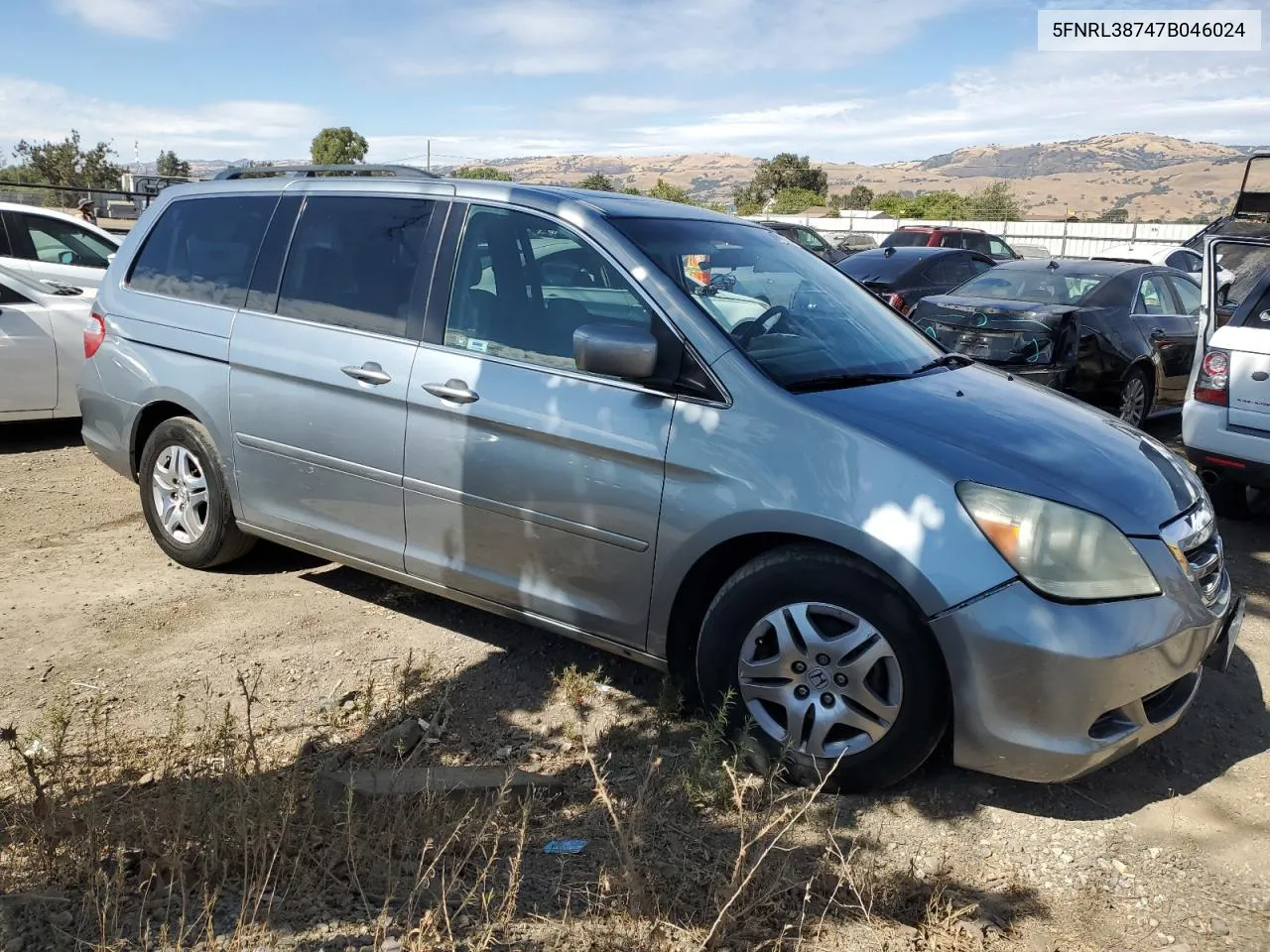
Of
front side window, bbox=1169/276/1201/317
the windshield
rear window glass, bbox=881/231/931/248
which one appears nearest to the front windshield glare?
the windshield

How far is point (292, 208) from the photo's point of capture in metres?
4.61

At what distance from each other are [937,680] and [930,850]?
0.52 metres

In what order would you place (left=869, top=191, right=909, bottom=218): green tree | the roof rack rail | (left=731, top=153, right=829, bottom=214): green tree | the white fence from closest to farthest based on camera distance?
the roof rack rail → the white fence → (left=869, top=191, right=909, bottom=218): green tree → (left=731, top=153, right=829, bottom=214): green tree

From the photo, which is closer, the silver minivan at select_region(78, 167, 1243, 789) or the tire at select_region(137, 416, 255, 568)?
the silver minivan at select_region(78, 167, 1243, 789)

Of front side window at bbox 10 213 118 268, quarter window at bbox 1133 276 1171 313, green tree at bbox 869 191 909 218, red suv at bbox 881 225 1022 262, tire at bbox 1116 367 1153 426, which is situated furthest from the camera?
green tree at bbox 869 191 909 218

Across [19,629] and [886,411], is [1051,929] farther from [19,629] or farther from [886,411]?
[19,629]

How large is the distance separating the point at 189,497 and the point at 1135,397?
7.20 meters

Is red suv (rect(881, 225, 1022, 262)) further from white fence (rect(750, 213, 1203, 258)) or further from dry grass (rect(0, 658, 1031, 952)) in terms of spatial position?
dry grass (rect(0, 658, 1031, 952))

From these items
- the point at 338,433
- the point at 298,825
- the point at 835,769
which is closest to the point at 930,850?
the point at 835,769

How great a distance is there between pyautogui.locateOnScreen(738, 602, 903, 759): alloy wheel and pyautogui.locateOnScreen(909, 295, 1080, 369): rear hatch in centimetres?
488

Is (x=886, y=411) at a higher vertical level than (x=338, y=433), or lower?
higher

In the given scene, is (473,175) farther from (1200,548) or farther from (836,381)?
(1200,548)

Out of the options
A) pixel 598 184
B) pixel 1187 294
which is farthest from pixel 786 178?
pixel 1187 294

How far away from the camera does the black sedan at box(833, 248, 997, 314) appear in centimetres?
1376
